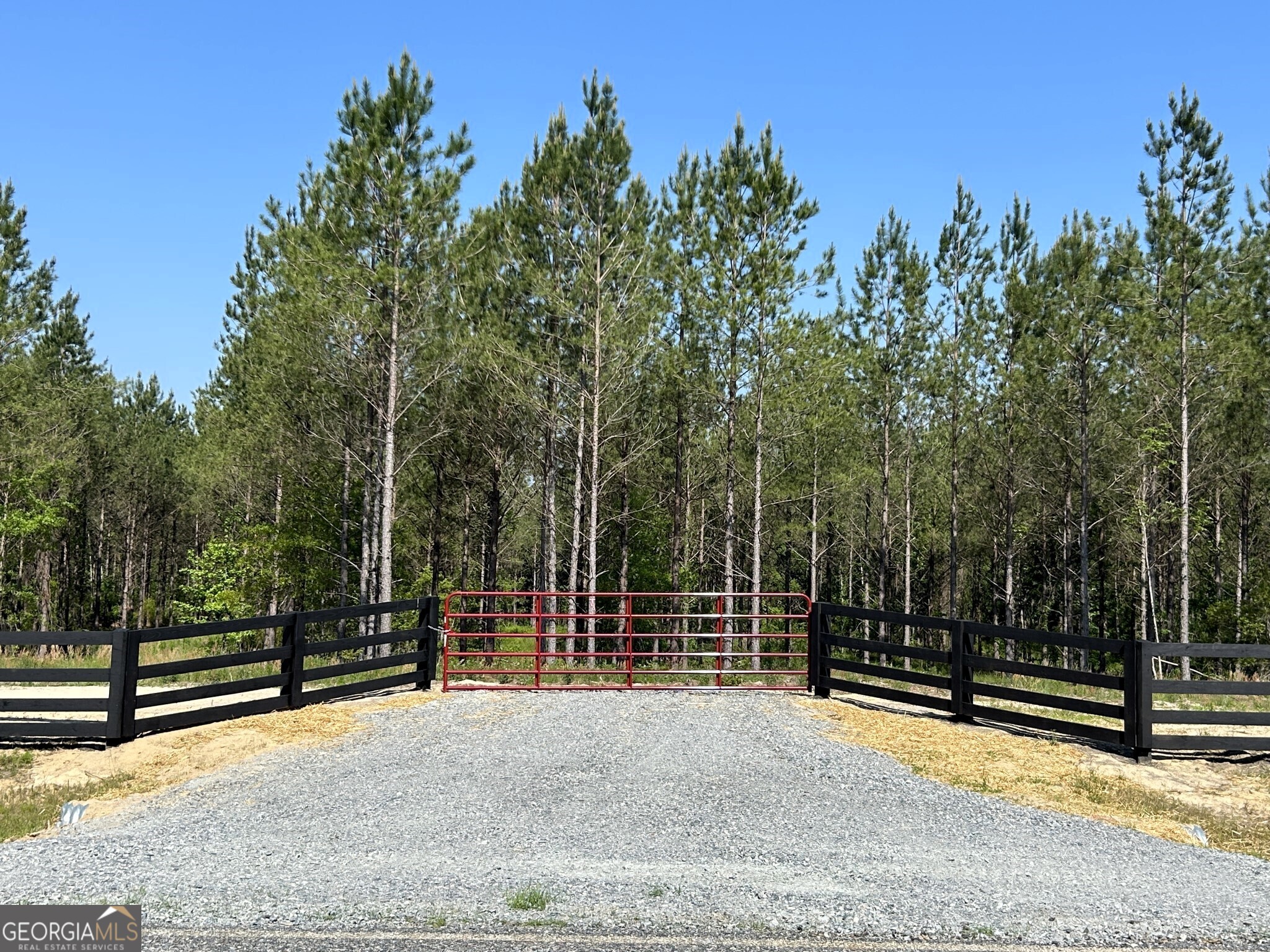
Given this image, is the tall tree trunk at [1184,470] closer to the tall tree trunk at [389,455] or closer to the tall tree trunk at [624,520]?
the tall tree trunk at [624,520]

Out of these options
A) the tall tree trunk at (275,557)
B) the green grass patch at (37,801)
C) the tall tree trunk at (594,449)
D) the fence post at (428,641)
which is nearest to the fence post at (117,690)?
the green grass patch at (37,801)

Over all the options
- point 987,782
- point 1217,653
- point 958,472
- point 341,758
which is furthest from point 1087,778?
point 958,472

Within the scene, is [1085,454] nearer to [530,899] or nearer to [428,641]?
[428,641]

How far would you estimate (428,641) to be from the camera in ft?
45.7

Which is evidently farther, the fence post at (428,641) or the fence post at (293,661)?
the fence post at (428,641)

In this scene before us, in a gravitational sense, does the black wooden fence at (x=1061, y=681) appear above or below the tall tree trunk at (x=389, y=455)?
below

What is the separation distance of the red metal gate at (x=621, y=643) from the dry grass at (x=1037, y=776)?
191cm

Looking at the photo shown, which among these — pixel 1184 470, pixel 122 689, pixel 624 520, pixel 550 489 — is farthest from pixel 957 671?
pixel 624 520

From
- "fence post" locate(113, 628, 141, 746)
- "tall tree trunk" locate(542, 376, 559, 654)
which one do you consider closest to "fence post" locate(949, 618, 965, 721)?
"fence post" locate(113, 628, 141, 746)

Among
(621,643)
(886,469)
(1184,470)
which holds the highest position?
(886,469)

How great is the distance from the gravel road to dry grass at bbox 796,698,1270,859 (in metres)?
0.42

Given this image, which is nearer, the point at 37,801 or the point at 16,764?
the point at 37,801

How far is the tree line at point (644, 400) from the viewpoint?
21422mm

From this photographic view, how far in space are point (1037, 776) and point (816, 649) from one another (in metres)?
4.44
